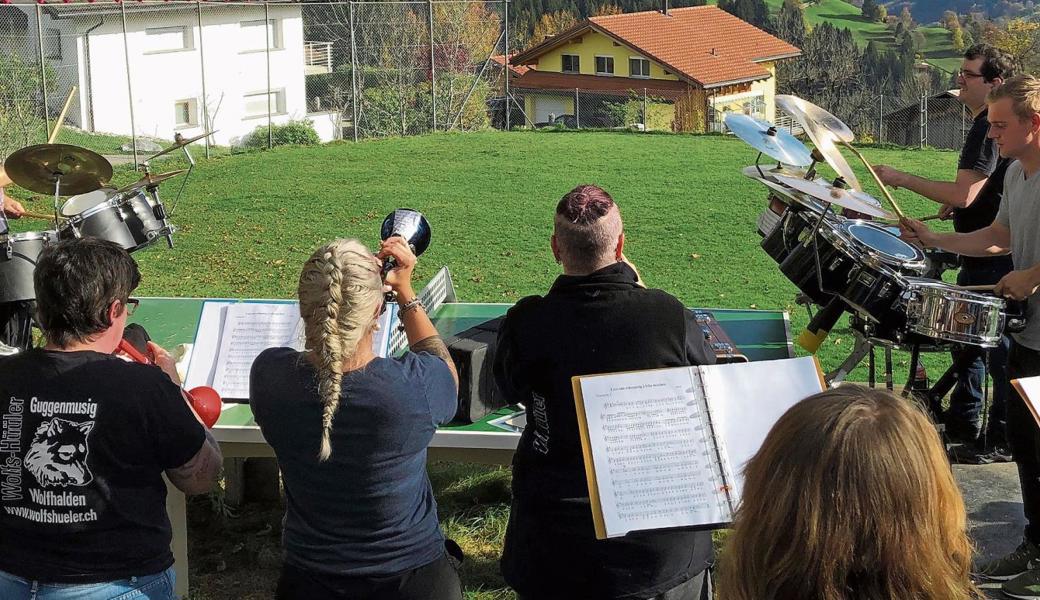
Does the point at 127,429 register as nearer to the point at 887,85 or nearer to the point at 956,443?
the point at 956,443

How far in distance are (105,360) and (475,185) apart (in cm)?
1194

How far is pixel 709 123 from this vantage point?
28531 millimetres

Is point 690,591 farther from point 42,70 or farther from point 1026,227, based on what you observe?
point 42,70

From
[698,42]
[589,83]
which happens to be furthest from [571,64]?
[698,42]

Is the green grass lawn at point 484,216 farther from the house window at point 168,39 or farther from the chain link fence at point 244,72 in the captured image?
the house window at point 168,39

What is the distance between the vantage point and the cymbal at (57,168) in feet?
19.0

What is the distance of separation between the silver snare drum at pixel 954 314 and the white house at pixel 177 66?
23365 mm

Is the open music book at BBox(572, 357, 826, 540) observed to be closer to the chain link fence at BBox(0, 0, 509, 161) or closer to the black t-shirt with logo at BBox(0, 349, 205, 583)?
the black t-shirt with logo at BBox(0, 349, 205, 583)

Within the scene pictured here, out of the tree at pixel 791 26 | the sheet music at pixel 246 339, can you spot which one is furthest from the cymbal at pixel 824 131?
the tree at pixel 791 26

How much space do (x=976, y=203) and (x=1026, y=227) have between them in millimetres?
1108

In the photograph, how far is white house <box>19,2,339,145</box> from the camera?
2841 cm

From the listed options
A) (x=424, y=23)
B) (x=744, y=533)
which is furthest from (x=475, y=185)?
(x=424, y=23)

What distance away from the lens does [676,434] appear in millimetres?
2660

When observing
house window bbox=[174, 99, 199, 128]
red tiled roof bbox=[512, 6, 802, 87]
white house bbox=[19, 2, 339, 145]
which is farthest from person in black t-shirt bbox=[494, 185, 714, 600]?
red tiled roof bbox=[512, 6, 802, 87]
